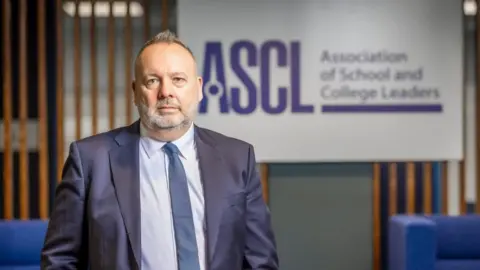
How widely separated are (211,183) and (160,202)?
0.16 m

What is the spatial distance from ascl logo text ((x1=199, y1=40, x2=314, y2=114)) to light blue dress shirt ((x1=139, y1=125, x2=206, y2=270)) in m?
2.72

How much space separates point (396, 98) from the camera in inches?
181

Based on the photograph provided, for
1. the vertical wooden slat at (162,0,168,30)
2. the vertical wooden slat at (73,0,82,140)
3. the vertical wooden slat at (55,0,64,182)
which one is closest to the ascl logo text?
the vertical wooden slat at (162,0,168,30)

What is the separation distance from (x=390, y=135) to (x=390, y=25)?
84cm

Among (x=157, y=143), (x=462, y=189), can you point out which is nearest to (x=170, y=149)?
(x=157, y=143)

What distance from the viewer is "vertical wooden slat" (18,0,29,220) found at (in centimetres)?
458

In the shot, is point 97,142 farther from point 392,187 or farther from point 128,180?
point 392,187

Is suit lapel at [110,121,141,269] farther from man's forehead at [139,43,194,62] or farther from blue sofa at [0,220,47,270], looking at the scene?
blue sofa at [0,220,47,270]

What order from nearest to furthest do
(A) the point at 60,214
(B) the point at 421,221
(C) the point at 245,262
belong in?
(A) the point at 60,214 < (C) the point at 245,262 < (B) the point at 421,221

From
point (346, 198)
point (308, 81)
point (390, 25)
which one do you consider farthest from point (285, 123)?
point (390, 25)

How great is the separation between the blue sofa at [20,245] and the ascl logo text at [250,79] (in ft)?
4.85

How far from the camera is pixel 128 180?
1693 millimetres

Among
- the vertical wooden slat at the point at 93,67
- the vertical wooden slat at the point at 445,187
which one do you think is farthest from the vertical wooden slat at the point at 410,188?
the vertical wooden slat at the point at 93,67

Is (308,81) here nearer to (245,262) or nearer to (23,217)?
(23,217)
